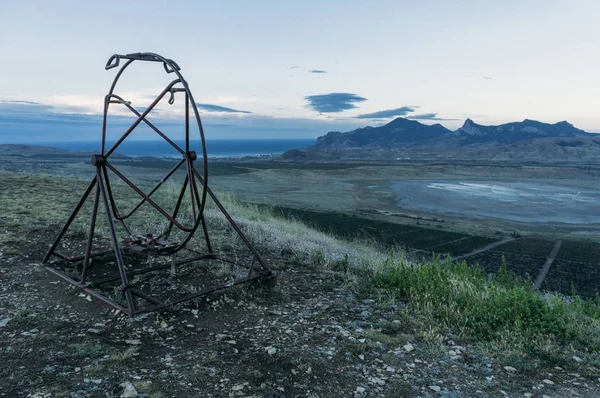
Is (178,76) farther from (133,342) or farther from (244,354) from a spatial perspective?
(244,354)

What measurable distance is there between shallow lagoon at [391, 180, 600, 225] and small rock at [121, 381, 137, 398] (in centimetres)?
5263

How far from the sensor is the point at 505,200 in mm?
62938

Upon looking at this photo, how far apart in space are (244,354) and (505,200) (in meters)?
66.1

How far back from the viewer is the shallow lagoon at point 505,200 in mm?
52719

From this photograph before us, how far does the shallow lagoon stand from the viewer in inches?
2076

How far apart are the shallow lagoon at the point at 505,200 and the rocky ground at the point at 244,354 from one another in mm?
50236

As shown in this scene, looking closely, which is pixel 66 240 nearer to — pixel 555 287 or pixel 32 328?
pixel 32 328

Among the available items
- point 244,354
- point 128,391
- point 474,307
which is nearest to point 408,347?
point 474,307

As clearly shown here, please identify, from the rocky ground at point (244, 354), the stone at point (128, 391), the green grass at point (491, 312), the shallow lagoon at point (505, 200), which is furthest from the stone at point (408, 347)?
the shallow lagoon at point (505, 200)

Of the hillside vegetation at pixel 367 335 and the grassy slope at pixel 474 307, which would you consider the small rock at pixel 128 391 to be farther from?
the grassy slope at pixel 474 307

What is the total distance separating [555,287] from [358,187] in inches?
2056

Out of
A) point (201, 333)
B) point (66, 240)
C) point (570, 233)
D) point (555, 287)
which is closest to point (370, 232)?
point (555, 287)

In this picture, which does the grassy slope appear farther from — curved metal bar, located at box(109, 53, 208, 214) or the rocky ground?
curved metal bar, located at box(109, 53, 208, 214)

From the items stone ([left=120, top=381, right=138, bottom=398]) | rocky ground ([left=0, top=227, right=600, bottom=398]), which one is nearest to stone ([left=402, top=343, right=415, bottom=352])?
rocky ground ([left=0, top=227, right=600, bottom=398])
